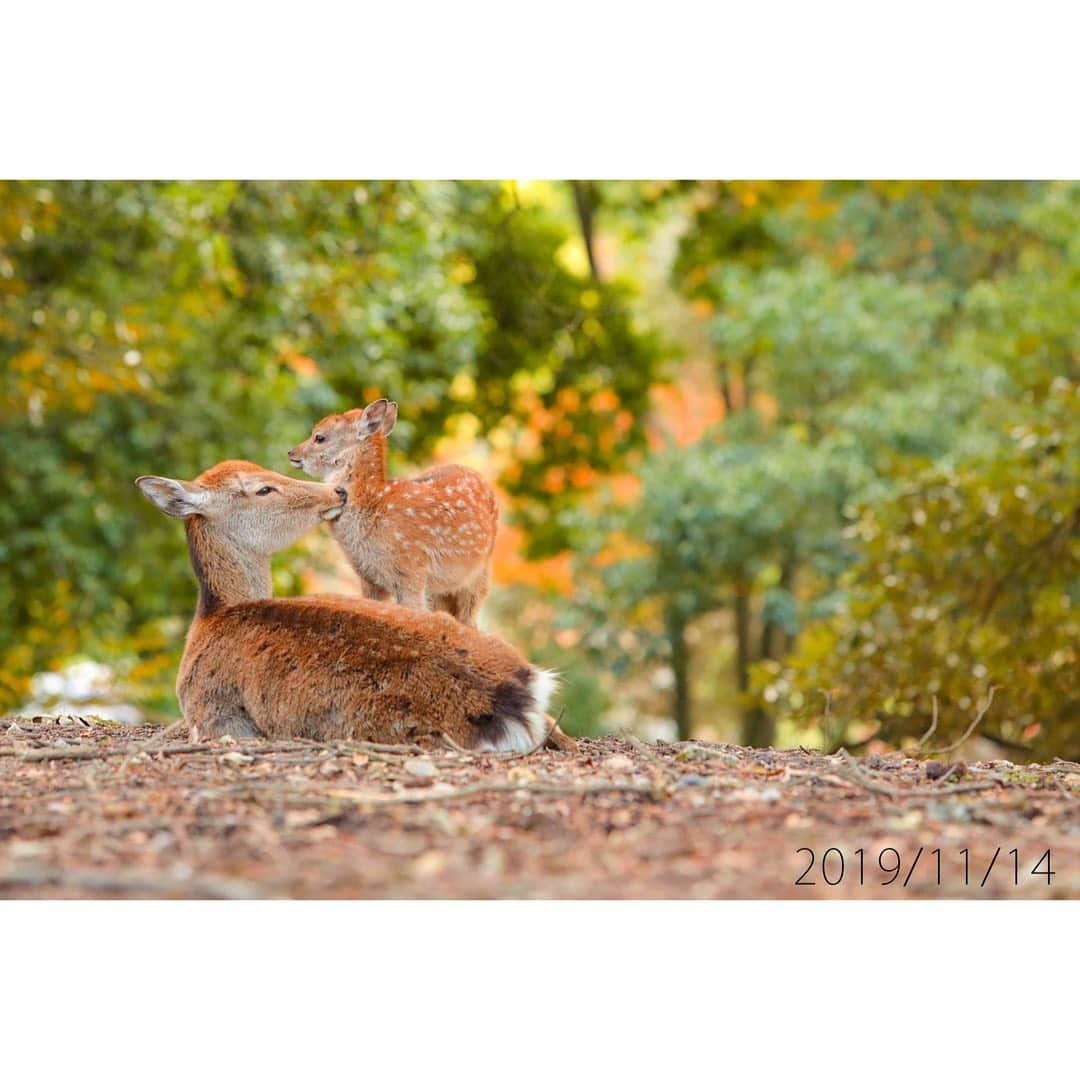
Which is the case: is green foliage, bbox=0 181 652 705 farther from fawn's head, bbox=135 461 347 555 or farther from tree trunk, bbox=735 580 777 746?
tree trunk, bbox=735 580 777 746

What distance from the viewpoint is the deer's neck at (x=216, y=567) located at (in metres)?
5.80

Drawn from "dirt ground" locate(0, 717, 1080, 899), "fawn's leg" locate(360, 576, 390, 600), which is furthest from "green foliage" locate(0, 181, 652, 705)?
"dirt ground" locate(0, 717, 1080, 899)

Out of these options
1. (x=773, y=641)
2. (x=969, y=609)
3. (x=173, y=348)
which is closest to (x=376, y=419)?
(x=969, y=609)

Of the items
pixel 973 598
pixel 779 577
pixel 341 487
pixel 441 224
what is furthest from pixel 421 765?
pixel 779 577

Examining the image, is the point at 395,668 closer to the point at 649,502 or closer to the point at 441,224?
the point at 441,224

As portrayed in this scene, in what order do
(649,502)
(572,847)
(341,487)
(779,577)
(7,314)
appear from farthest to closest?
1. (779,577)
2. (649,502)
3. (7,314)
4. (341,487)
5. (572,847)

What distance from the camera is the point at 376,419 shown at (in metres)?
6.42

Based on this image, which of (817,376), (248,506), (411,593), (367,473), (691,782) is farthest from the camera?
(817,376)

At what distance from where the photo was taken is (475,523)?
6.36m

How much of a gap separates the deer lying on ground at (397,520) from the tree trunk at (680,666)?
1085cm

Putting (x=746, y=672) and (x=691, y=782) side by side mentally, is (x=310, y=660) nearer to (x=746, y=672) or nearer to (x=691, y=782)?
(x=691, y=782)

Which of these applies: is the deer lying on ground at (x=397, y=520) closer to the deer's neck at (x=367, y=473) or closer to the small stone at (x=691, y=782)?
the deer's neck at (x=367, y=473)

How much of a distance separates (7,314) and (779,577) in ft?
32.3

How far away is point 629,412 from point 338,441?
11594 mm
